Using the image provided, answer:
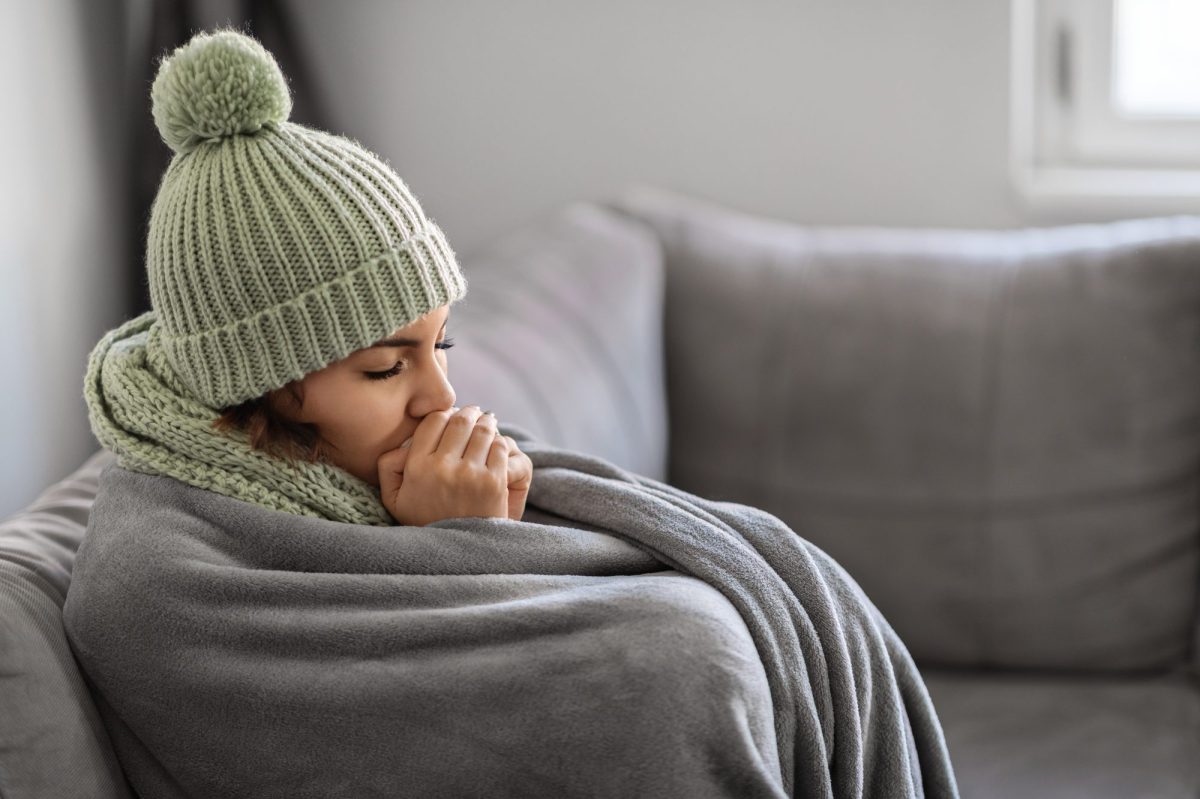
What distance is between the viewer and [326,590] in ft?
3.00

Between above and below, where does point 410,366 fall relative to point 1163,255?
above

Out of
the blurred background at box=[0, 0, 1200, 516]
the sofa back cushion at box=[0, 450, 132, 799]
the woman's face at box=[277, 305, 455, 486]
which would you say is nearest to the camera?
the sofa back cushion at box=[0, 450, 132, 799]

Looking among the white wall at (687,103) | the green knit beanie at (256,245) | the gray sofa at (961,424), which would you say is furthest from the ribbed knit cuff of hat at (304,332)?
the white wall at (687,103)

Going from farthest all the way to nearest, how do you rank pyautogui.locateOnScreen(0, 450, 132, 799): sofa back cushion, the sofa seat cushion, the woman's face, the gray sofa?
the gray sofa
the sofa seat cushion
the woman's face
pyautogui.locateOnScreen(0, 450, 132, 799): sofa back cushion

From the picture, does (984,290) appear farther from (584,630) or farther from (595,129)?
(584,630)

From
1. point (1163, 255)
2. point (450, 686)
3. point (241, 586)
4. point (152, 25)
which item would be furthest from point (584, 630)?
point (152, 25)

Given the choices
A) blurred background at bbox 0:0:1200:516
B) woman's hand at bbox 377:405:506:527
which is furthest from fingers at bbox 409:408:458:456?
blurred background at bbox 0:0:1200:516

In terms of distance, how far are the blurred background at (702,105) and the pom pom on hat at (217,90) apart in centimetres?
107

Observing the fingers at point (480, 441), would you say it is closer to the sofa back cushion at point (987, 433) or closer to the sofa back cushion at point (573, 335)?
the sofa back cushion at point (573, 335)

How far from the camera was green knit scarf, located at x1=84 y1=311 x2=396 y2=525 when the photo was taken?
3.15 feet

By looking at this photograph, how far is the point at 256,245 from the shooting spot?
0.92m

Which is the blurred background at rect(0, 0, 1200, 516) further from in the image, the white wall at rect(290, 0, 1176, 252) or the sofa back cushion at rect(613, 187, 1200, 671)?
the sofa back cushion at rect(613, 187, 1200, 671)

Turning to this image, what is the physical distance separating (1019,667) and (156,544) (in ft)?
4.09

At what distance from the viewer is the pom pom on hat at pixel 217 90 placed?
93 centimetres
